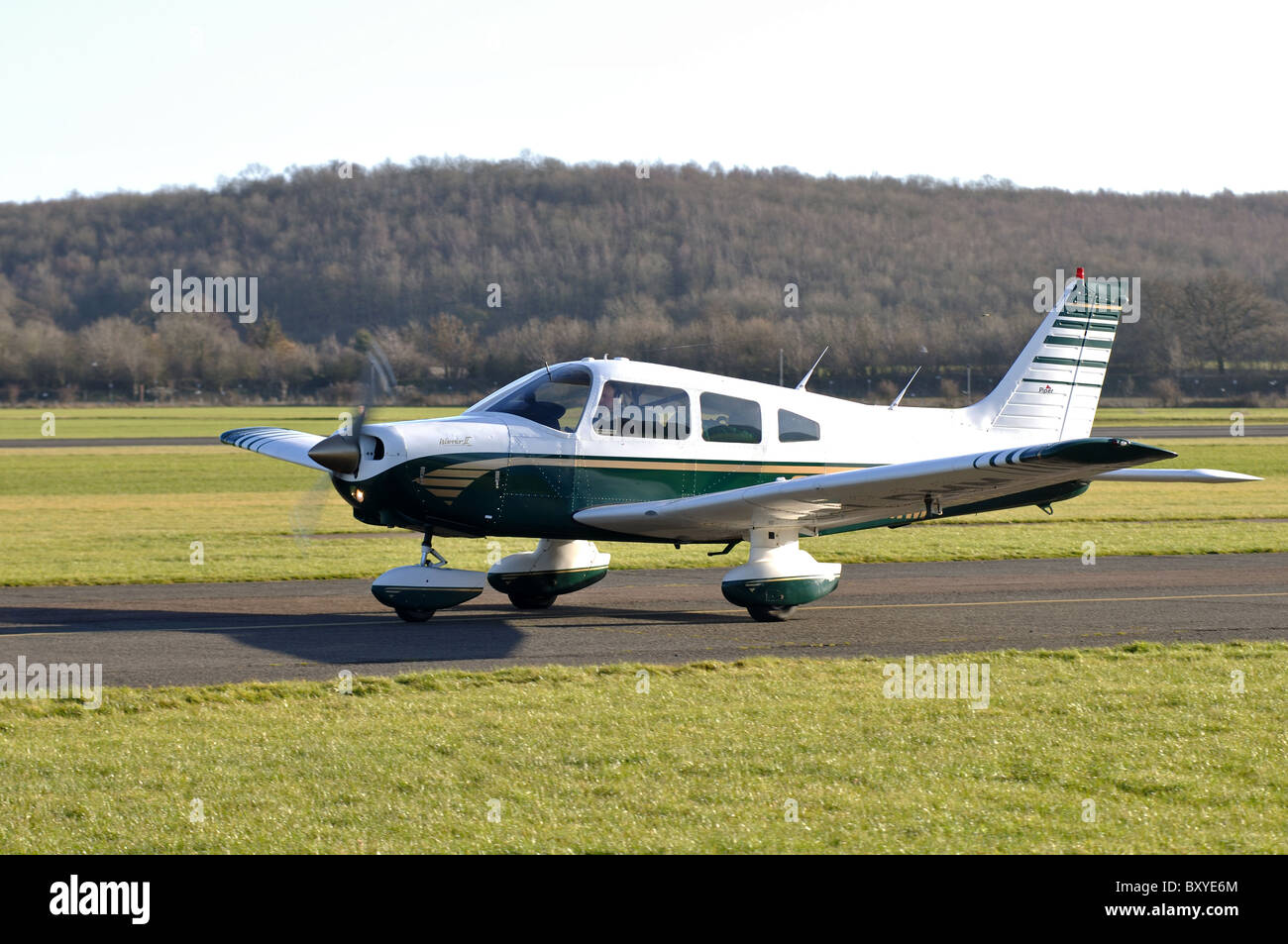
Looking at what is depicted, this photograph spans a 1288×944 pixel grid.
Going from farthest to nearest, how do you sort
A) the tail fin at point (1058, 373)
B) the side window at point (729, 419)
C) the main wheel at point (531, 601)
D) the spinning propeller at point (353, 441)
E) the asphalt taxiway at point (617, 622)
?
the tail fin at point (1058, 373)
the main wheel at point (531, 601)
the side window at point (729, 419)
the spinning propeller at point (353, 441)
the asphalt taxiway at point (617, 622)

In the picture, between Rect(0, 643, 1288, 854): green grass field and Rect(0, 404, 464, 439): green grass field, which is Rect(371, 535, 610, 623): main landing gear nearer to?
Rect(0, 643, 1288, 854): green grass field

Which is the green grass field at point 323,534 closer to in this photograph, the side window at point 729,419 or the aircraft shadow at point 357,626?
the aircraft shadow at point 357,626

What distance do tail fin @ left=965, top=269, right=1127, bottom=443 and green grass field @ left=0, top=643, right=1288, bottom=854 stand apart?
6.49 metres

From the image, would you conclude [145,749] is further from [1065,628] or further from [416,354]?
[416,354]

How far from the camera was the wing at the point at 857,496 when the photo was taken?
11586mm

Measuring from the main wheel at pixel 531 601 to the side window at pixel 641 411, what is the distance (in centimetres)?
225

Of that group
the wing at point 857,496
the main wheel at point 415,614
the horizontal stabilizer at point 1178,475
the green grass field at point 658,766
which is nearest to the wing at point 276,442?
the main wheel at point 415,614

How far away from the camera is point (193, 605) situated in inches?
586

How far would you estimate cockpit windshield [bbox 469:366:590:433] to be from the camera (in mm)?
13781

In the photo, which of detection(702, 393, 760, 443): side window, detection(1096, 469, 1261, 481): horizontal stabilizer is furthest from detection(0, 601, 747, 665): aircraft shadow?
detection(1096, 469, 1261, 481): horizontal stabilizer

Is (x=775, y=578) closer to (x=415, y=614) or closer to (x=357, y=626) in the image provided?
(x=415, y=614)

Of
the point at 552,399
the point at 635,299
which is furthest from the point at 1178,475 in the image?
the point at 635,299
